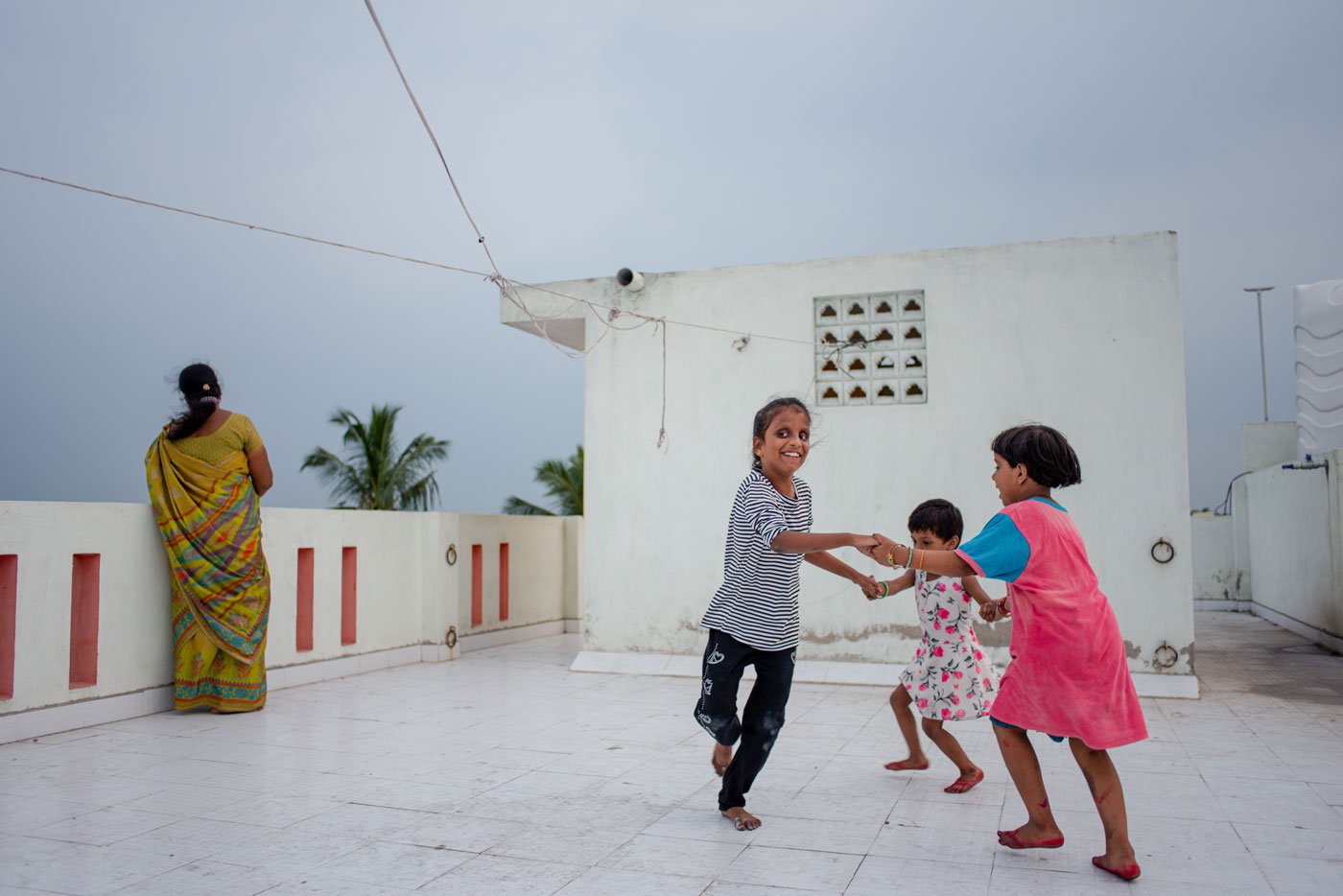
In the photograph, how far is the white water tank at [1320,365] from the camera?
37.3 feet

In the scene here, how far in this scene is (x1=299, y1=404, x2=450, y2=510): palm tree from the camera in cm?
2228

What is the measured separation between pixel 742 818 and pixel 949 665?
122 centimetres

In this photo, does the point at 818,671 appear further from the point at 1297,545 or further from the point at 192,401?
the point at 1297,545

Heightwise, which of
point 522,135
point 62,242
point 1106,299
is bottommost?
point 1106,299

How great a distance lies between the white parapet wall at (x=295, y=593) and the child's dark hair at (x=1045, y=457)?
16.0 feet

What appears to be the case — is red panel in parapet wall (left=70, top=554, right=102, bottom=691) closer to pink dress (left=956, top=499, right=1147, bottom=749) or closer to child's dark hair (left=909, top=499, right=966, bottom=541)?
child's dark hair (left=909, top=499, right=966, bottom=541)

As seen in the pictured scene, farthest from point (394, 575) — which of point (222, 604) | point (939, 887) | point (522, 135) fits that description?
point (522, 135)

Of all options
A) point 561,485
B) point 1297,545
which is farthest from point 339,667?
point 561,485

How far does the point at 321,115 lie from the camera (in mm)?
13797

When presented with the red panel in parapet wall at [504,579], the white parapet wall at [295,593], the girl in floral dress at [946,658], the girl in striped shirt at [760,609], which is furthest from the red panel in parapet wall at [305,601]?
the girl in floral dress at [946,658]

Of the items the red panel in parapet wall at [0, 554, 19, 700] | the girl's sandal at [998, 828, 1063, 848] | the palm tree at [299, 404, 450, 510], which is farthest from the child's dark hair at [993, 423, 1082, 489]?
the palm tree at [299, 404, 450, 510]

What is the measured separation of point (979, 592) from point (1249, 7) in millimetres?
10821

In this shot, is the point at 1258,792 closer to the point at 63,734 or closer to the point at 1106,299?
the point at 1106,299

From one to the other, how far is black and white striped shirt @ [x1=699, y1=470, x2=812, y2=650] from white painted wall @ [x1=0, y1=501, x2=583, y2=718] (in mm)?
3806
